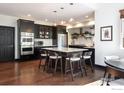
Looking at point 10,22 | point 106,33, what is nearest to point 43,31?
point 10,22

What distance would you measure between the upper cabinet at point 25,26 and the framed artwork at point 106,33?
4441mm

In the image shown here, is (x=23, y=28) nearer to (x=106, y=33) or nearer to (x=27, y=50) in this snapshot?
(x=27, y=50)

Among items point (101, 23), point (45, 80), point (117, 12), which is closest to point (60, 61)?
point (45, 80)

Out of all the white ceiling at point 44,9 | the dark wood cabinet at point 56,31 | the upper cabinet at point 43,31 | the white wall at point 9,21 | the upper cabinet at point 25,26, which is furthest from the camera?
the dark wood cabinet at point 56,31

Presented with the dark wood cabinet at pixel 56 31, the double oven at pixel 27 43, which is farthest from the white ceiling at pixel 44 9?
the dark wood cabinet at pixel 56 31

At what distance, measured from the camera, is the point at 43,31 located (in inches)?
372

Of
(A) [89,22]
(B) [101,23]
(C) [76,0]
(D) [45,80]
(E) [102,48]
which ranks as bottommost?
(D) [45,80]

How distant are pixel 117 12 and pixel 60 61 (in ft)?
9.71

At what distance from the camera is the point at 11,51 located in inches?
308

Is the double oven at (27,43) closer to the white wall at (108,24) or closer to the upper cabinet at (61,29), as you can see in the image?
the upper cabinet at (61,29)

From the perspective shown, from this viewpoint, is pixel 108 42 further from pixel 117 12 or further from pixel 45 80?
pixel 45 80

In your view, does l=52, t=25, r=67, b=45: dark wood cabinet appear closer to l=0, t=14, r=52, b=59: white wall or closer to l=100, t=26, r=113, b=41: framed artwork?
l=0, t=14, r=52, b=59: white wall

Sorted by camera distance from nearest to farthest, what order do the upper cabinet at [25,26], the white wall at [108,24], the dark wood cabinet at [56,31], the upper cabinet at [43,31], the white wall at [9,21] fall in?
the white wall at [108,24]
the white wall at [9,21]
the upper cabinet at [25,26]
the upper cabinet at [43,31]
the dark wood cabinet at [56,31]

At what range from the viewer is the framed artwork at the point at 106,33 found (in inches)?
216
